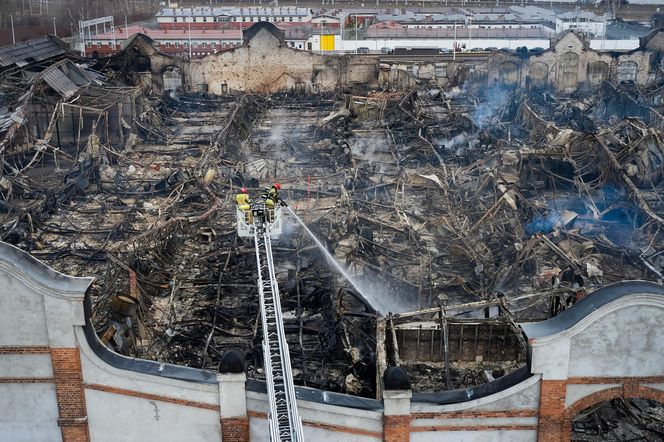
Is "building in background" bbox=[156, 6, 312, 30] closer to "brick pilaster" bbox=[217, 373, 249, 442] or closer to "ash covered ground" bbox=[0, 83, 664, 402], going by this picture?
"ash covered ground" bbox=[0, 83, 664, 402]

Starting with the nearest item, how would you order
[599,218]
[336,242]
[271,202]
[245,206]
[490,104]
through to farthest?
[245,206] → [271,202] → [336,242] → [599,218] → [490,104]

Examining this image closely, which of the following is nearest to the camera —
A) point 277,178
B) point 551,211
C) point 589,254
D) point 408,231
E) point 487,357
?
point 487,357

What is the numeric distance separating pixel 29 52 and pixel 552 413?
46.6 metres

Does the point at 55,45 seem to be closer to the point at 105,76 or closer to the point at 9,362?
the point at 105,76

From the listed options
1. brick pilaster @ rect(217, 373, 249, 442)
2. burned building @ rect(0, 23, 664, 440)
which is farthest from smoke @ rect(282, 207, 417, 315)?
brick pilaster @ rect(217, 373, 249, 442)

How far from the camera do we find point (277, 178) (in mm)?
34281

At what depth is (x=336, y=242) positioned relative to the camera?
2534 cm

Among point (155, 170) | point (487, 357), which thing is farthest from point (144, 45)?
point (487, 357)

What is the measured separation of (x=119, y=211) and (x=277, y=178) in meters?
6.89

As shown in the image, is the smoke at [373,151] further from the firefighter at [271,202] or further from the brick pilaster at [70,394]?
the brick pilaster at [70,394]

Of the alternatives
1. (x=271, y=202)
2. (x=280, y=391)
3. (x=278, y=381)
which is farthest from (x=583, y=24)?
(x=280, y=391)

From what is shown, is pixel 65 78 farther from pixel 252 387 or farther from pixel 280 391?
pixel 280 391

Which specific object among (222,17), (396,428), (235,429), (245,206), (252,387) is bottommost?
(235,429)

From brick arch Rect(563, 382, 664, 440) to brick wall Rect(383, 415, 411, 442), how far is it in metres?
2.55
